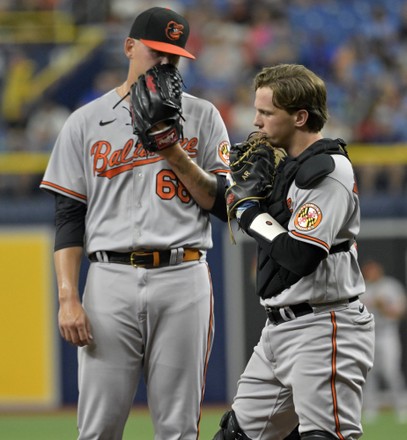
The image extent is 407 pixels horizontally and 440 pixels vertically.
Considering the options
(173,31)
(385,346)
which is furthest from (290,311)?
(385,346)

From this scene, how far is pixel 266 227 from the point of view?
3.82 m

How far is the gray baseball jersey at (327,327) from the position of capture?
3.71 meters

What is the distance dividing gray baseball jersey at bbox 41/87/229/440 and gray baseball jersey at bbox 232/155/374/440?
0.38m

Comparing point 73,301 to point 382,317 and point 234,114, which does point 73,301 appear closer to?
point 382,317

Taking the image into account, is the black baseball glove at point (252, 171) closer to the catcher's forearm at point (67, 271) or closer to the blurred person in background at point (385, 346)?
the catcher's forearm at point (67, 271)

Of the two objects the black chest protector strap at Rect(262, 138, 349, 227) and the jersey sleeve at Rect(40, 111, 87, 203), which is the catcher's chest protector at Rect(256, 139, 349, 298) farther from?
the jersey sleeve at Rect(40, 111, 87, 203)

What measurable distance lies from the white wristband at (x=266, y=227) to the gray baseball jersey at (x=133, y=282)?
1.30 ft

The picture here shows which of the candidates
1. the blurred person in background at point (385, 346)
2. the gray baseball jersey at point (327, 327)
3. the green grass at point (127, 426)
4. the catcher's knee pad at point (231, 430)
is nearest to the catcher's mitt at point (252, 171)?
the gray baseball jersey at point (327, 327)

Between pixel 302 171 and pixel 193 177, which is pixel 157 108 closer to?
pixel 193 177

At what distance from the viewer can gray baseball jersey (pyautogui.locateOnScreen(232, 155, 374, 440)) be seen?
146 inches

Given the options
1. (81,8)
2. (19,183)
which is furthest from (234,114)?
(81,8)

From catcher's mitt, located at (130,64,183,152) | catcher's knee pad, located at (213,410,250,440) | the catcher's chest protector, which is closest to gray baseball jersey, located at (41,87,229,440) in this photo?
catcher's knee pad, located at (213,410,250,440)

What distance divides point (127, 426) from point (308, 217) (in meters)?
5.45

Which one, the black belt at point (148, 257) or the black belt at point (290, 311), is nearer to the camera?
the black belt at point (290, 311)
